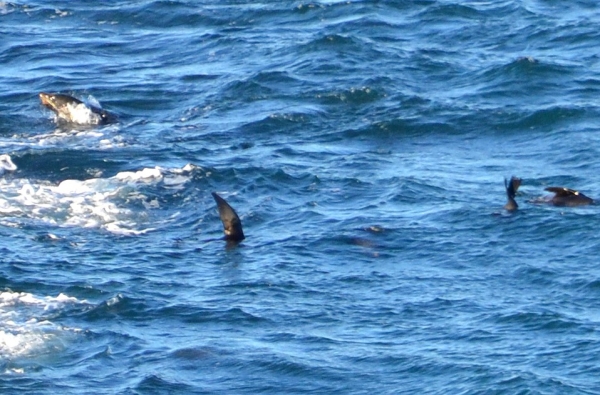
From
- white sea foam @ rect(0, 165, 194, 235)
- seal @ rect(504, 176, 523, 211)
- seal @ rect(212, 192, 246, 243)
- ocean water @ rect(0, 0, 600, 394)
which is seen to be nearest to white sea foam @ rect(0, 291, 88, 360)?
ocean water @ rect(0, 0, 600, 394)

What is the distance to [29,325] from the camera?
11633mm

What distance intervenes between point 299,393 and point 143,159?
6341 mm

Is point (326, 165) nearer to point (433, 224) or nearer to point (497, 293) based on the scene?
point (433, 224)

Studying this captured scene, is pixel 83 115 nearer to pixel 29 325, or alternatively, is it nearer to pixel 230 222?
pixel 230 222

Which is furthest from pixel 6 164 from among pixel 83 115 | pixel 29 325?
pixel 29 325

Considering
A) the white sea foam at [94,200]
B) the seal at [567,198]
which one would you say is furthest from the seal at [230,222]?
the seal at [567,198]

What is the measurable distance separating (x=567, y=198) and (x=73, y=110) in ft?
22.9

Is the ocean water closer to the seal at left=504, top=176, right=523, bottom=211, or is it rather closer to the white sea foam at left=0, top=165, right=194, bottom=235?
the white sea foam at left=0, top=165, right=194, bottom=235

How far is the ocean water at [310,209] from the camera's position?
11.0 metres

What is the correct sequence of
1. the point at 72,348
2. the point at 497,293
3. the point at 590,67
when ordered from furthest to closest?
the point at 590,67, the point at 497,293, the point at 72,348

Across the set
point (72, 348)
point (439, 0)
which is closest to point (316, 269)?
point (72, 348)

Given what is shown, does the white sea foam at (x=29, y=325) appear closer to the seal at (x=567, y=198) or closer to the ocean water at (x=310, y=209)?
the ocean water at (x=310, y=209)

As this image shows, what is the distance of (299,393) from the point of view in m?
10.6

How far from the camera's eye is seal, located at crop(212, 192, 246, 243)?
13.3m
